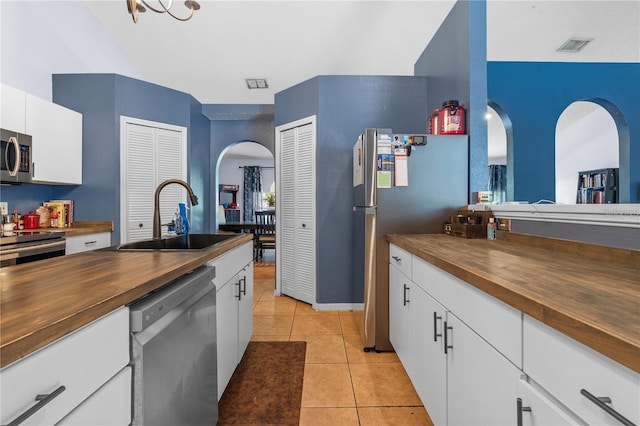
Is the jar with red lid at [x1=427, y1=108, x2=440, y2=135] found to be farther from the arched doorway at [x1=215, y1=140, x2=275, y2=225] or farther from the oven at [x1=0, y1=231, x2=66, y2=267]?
the arched doorway at [x1=215, y1=140, x2=275, y2=225]

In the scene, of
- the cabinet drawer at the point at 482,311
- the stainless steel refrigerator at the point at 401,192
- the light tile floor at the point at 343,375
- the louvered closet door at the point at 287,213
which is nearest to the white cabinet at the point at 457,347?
the cabinet drawer at the point at 482,311

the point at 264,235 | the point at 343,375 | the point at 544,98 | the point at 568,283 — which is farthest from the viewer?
the point at 264,235

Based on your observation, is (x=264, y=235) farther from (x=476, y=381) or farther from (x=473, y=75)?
(x=476, y=381)

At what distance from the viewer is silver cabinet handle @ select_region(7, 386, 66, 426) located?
461 mm

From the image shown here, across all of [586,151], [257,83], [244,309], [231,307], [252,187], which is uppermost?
[257,83]

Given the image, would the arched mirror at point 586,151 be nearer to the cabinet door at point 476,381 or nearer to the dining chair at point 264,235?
the cabinet door at point 476,381

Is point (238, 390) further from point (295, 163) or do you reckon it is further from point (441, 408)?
point (295, 163)

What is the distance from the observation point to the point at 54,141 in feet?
9.76

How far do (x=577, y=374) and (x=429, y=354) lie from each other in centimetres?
90

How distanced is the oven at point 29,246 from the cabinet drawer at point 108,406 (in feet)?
6.89

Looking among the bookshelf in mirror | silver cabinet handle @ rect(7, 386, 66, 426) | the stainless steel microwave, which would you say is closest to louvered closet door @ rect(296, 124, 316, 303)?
the stainless steel microwave

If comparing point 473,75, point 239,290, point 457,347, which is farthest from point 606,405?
point 473,75

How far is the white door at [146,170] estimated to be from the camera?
3512 mm

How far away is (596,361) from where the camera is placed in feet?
1.72
